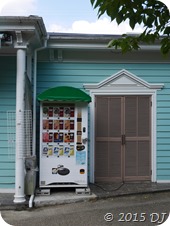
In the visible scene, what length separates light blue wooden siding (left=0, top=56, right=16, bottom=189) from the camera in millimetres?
6645

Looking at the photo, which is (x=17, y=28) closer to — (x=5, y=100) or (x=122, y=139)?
(x=5, y=100)

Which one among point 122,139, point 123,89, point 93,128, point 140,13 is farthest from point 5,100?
point 140,13

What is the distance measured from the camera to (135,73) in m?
7.14

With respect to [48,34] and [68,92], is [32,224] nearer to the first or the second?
[68,92]

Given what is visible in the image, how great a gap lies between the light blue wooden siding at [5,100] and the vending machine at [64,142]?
873 mm

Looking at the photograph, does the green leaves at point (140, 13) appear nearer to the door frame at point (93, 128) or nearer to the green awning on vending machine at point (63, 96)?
the green awning on vending machine at point (63, 96)

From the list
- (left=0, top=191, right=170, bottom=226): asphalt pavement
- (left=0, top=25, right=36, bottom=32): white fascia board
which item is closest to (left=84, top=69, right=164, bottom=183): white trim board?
(left=0, top=191, right=170, bottom=226): asphalt pavement

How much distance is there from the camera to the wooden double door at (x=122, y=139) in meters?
7.06

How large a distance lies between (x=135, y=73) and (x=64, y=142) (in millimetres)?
2260

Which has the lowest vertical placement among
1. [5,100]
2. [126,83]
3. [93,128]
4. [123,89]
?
[93,128]

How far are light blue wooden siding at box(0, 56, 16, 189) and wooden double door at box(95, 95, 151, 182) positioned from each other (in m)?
1.79

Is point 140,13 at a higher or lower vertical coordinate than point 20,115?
higher

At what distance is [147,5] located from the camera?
3.42m

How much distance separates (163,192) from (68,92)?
2.71 m
